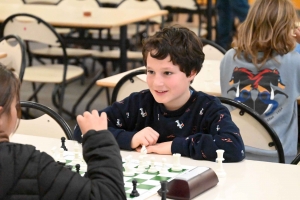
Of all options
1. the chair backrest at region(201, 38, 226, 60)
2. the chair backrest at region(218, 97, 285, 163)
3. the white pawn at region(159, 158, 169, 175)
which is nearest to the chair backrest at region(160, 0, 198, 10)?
the chair backrest at region(201, 38, 226, 60)

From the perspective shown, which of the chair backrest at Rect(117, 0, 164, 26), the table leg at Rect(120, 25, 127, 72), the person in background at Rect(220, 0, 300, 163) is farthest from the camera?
the chair backrest at Rect(117, 0, 164, 26)

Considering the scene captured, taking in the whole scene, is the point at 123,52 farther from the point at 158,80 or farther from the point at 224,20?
the point at 158,80

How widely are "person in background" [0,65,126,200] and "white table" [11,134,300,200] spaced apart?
0.94ft

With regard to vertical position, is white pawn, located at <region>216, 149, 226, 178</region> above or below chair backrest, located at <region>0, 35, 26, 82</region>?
above

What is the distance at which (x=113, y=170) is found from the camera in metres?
1.52

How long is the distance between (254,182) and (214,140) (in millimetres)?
308

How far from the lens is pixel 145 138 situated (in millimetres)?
2270

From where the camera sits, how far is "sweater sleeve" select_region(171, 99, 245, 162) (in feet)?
7.06

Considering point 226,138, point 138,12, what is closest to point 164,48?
point 226,138

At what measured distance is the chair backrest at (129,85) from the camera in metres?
3.16

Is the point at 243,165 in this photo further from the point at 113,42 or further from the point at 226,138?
the point at 113,42

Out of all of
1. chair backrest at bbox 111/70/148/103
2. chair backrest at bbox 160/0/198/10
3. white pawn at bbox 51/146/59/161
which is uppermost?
white pawn at bbox 51/146/59/161

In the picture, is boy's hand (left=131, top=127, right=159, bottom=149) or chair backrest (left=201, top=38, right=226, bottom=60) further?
chair backrest (left=201, top=38, right=226, bottom=60)

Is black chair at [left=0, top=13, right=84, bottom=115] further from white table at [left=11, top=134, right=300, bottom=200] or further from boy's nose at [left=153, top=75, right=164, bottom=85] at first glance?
white table at [left=11, top=134, right=300, bottom=200]
